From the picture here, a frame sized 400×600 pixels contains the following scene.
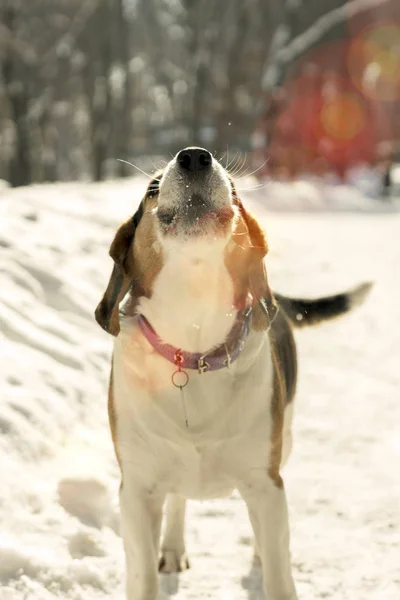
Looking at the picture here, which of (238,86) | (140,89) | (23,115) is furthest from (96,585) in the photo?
(140,89)

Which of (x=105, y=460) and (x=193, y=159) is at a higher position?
(x=193, y=159)

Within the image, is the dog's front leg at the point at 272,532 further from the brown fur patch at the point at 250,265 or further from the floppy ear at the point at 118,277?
the floppy ear at the point at 118,277

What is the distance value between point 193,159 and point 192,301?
20.3 inches

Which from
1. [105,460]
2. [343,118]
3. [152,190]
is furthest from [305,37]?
[152,190]

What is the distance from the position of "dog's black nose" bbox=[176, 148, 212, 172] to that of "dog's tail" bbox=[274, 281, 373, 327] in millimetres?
1446

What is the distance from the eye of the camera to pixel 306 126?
95.1ft

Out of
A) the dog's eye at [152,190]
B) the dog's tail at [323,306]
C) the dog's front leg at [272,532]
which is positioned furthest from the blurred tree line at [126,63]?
the dog's front leg at [272,532]

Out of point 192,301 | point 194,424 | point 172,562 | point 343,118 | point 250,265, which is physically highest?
point 343,118

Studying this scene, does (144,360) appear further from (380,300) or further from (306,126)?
(306,126)

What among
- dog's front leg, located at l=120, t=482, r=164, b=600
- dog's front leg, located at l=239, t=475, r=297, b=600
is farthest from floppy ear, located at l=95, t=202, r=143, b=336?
dog's front leg, located at l=239, t=475, r=297, b=600

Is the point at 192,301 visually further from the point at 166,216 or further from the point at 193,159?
the point at 193,159

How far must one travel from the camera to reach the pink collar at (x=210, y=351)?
255 centimetres

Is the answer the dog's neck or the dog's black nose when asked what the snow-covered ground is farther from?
the dog's black nose

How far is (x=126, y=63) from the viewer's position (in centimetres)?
2292
